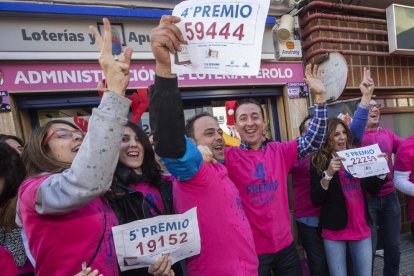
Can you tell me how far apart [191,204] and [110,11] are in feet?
9.45

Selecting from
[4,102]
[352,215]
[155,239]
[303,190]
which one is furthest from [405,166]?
[4,102]

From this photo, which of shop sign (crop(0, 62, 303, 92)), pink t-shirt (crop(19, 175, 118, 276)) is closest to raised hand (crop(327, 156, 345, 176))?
pink t-shirt (crop(19, 175, 118, 276))

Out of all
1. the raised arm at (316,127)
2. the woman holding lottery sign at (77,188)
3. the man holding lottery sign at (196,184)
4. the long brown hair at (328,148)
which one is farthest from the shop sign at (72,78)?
the man holding lottery sign at (196,184)

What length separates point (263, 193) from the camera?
2.04 metres

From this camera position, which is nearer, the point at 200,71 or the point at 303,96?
the point at 200,71

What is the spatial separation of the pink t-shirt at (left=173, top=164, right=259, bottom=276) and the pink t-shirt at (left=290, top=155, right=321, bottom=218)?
4.34 feet

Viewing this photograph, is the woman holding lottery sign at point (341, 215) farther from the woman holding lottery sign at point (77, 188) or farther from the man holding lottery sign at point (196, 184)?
the woman holding lottery sign at point (77, 188)

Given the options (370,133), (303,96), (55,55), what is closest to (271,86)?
(303,96)

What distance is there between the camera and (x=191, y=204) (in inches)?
→ 59.7

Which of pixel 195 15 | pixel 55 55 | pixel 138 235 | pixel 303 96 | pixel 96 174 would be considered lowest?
pixel 138 235

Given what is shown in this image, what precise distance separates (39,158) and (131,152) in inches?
22.2

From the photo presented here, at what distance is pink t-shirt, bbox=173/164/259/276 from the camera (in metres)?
1.51

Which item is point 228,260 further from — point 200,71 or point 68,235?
point 200,71

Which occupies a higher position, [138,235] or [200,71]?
[200,71]
